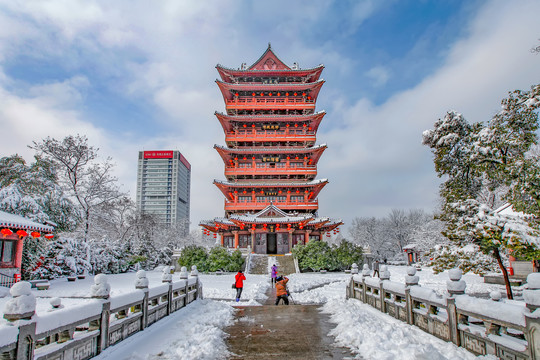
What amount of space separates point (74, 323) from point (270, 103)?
3468 cm

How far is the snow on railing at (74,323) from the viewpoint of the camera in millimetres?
3650

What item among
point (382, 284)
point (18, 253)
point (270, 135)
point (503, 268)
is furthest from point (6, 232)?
point (270, 135)

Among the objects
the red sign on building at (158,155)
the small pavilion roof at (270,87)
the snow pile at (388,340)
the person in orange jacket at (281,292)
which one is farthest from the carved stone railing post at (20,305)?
the red sign on building at (158,155)

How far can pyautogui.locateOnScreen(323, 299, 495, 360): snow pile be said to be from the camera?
16.3 feet

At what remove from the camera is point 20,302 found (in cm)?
369

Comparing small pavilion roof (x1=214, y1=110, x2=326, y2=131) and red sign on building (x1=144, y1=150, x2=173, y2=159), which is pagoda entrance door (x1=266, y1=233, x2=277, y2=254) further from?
red sign on building (x1=144, y1=150, x2=173, y2=159)

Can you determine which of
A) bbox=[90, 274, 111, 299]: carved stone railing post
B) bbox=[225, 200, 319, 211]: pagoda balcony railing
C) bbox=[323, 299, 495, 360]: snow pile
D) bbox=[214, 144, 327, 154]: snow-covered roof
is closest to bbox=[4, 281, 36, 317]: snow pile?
bbox=[90, 274, 111, 299]: carved stone railing post

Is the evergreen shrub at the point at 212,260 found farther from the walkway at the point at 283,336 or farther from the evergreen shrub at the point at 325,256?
the walkway at the point at 283,336

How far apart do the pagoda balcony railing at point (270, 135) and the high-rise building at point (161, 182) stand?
322ft

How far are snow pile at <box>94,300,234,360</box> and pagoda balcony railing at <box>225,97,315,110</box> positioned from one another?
101 feet

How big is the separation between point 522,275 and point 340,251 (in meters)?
11.2

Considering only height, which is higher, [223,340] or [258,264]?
[258,264]

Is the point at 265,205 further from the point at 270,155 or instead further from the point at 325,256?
the point at 325,256

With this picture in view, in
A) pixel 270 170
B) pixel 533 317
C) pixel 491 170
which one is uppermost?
pixel 270 170
